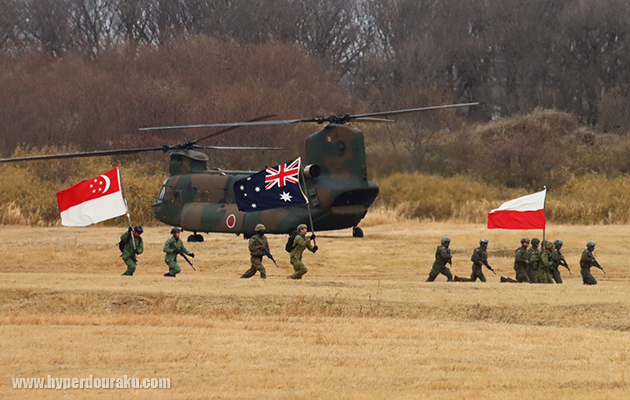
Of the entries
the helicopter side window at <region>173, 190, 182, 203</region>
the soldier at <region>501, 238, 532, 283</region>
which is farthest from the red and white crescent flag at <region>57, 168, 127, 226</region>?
the helicopter side window at <region>173, 190, 182, 203</region>

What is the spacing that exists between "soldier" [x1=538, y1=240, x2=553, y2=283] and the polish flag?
145 cm

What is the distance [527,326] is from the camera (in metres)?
22.9

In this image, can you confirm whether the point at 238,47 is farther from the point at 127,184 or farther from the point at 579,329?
the point at 579,329

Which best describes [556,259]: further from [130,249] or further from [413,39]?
[413,39]

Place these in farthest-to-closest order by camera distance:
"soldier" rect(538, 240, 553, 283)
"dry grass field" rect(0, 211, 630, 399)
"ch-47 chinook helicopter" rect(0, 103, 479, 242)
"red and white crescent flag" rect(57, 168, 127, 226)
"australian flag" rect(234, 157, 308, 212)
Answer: "ch-47 chinook helicopter" rect(0, 103, 479, 242) → "australian flag" rect(234, 157, 308, 212) → "red and white crescent flag" rect(57, 168, 127, 226) → "soldier" rect(538, 240, 553, 283) → "dry grass field" rect(0, 211, 630, 399)

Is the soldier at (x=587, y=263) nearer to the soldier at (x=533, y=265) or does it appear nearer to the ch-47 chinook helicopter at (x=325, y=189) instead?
the soldier at (x=533, y=265)

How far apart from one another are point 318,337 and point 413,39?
245ft

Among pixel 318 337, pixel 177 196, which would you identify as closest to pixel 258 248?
pixel 318 337

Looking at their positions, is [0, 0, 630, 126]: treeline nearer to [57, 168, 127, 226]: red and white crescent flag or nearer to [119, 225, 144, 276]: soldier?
[57, 168, 127, 226]: red and white crescent flag

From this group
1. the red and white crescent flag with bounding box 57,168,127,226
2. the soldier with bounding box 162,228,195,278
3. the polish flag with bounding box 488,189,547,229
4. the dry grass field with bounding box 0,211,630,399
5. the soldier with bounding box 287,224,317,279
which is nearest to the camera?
the dry grass field with bounding box 0,211,630,399

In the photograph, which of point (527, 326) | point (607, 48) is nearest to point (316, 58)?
point (607, 48)

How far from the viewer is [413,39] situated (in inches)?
3679

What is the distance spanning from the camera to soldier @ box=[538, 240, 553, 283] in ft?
96.2

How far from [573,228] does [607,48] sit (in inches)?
1687
